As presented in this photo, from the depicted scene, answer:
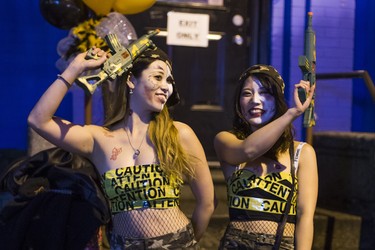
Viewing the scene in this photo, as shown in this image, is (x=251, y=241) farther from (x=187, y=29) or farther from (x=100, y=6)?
(x=187, y=29)

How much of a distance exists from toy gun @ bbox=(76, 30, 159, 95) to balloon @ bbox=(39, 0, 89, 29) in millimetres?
2107

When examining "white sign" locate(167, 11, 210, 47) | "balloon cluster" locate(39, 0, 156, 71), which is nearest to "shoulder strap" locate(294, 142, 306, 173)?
"balloon cluster" locate(39, 0, 156, 71)

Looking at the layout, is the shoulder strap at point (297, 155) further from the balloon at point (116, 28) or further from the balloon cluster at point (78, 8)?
the balloon cluster at point (78, 8)

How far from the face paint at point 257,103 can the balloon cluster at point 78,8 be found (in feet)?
6.59

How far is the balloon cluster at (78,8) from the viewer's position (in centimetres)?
434

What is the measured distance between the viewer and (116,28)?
444cm

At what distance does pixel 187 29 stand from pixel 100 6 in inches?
62.0

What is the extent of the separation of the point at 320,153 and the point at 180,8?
2076 mm

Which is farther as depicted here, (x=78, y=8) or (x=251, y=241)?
(x=78, y=8)

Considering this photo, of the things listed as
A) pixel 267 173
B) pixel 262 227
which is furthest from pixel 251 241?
pixel 267 173

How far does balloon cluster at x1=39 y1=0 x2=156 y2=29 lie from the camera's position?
4.34 meters

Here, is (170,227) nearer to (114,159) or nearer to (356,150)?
(114,159)

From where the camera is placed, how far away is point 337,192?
5293 mm

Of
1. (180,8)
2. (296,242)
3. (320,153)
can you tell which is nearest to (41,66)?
(180,8)
